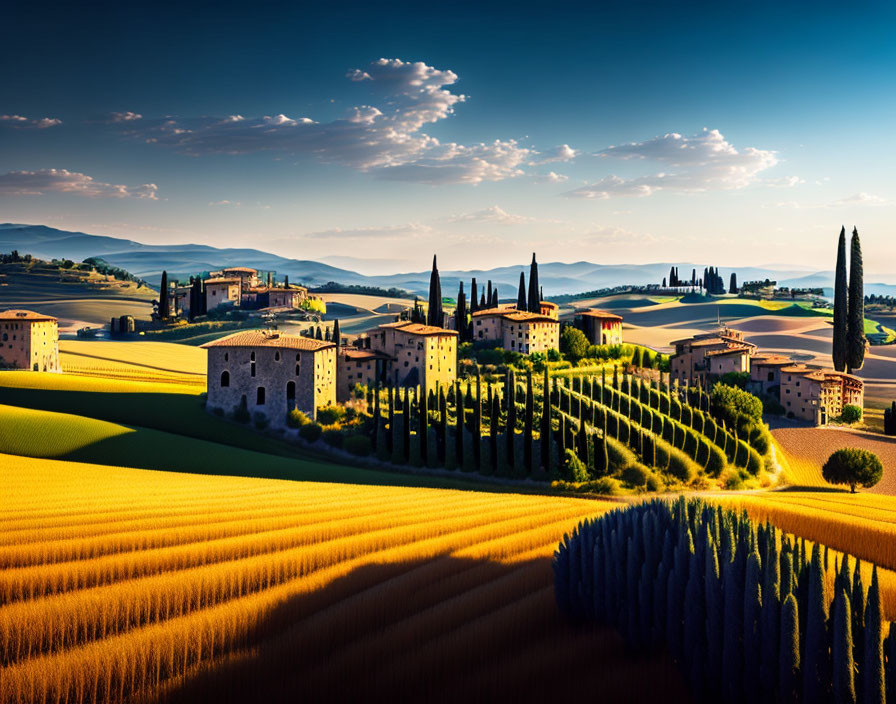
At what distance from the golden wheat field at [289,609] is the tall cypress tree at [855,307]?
62170 mm

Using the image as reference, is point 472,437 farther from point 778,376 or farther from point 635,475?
point 778,376

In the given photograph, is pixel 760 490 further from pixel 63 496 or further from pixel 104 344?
pixel 104 344

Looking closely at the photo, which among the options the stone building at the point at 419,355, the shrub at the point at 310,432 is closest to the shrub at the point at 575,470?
the shrub at the point at 310,432

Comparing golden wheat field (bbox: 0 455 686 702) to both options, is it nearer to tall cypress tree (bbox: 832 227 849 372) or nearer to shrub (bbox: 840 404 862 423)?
tall cypress tree (bbox: 832 227 849 372)

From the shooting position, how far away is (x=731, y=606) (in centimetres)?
1044

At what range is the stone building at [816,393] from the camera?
265 ft

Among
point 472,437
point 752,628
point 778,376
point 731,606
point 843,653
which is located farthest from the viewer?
point 778,376

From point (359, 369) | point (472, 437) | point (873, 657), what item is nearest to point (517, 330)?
point (359, 369)

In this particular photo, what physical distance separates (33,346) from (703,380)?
78.9m

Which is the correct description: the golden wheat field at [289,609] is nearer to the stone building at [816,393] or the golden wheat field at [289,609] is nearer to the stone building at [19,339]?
the stone building at [19,339]

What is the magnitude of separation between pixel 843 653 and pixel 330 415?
182 feet

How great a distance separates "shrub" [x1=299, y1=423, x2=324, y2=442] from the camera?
5947 cm

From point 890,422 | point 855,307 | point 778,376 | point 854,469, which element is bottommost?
point 854,469

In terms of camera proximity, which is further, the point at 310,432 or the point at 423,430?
the point at 310,432
